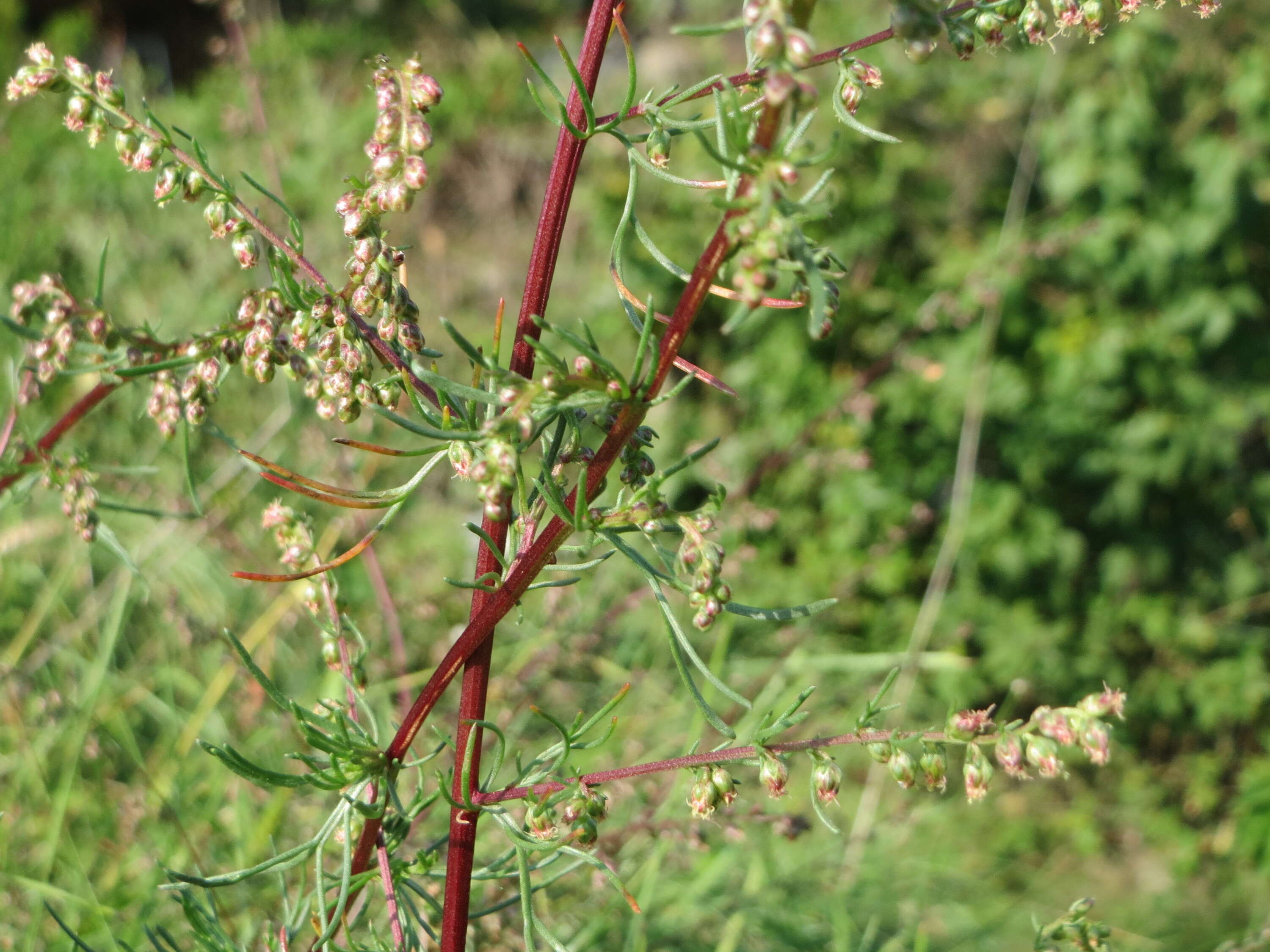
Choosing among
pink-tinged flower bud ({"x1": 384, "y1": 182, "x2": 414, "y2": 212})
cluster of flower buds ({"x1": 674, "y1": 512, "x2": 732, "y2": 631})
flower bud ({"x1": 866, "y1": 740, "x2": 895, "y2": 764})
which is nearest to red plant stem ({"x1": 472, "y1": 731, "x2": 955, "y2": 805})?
flower bud ({"x1": 866, "y1": 740, "x2": 895, "y2": 764})

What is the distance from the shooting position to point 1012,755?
83 centimetres

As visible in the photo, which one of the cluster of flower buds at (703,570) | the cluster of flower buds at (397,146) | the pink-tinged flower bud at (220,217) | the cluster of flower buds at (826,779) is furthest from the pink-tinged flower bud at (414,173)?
the cluster of flower buds at (826,779)

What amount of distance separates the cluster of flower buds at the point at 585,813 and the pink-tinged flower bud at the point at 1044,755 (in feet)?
1.18

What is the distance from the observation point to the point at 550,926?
192 centimetres

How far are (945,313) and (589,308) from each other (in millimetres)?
1377

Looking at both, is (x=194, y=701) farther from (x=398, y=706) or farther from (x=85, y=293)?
(x=85, y=293)

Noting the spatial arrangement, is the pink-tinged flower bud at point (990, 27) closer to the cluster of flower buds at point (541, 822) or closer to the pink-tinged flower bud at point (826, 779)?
the pink-tinged flower bud at point (826, 779)

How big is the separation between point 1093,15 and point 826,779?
71 centimetres

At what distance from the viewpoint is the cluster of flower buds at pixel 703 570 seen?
2.72 feet

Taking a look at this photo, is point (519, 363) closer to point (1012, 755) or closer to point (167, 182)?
point (167, 182)

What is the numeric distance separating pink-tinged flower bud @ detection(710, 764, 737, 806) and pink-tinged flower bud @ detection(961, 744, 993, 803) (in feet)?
0.64

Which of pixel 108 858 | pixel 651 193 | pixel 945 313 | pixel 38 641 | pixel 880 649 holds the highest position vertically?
pixel 651 193

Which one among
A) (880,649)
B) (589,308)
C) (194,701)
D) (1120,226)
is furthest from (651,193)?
(194,701)

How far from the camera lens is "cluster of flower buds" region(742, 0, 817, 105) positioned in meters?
0.66
